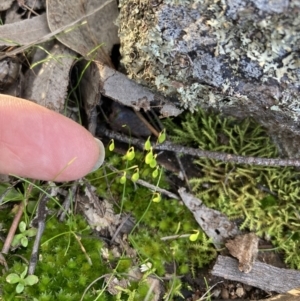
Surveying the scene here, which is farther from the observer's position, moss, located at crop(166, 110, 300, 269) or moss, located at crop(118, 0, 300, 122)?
moss, located at crop(166, 110, 300, 269)

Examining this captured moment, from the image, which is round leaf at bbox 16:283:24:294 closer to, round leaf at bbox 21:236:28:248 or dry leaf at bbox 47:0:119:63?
round leaf at bbox 21:236:28:248

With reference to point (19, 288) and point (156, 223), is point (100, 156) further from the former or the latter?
point (19, 288)

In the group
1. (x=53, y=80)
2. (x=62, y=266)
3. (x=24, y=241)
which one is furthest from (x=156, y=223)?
(x=53, y=80)

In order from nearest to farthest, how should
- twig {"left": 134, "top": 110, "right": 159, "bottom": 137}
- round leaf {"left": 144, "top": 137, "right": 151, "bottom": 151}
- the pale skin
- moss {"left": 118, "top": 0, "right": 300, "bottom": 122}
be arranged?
moss {"left": 118, "top": 0, "right": 300, "bottom": 122} < the pale skin < round leaf {"left": 144, "top": 137, "right": 151, "bottom": 151} < twig {"left": 134, "top": 110, "right": 159, "bottom": 137}

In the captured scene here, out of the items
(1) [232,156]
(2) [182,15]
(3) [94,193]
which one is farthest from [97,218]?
(2) [182,15]

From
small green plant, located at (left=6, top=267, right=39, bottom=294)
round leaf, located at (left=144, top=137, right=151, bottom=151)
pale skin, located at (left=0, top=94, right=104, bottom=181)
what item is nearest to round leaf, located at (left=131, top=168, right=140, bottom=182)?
round leaf, located at (left=144, top=137, right=151, bottom=151)

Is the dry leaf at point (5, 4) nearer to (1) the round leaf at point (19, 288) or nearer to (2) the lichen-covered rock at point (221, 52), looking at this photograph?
(2) the lichen-covered rock at point (221, 52)

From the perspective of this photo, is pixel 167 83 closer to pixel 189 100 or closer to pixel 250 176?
pixel 189 100
